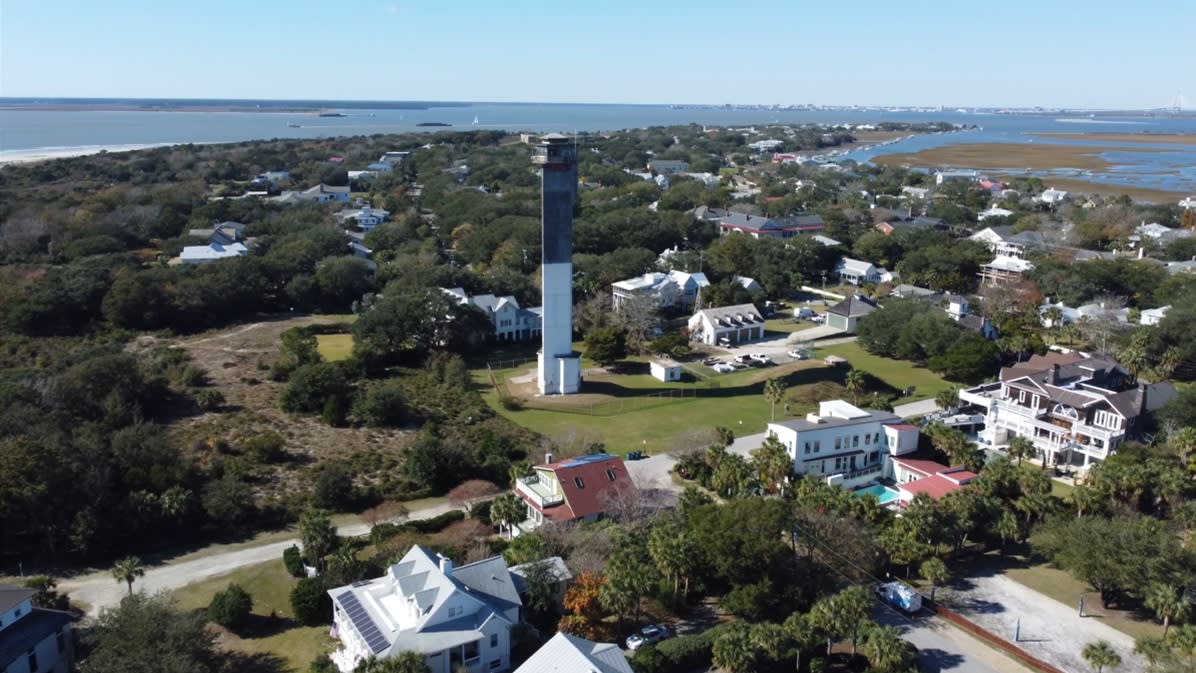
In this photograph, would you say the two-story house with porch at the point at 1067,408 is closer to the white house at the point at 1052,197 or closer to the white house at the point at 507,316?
the white house at the point at 507,316

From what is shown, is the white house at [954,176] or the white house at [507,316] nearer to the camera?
the white house at [507,316]

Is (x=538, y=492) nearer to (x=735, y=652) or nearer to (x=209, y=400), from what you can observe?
(x=735, y=652)

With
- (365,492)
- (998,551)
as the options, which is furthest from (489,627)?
(998,551)

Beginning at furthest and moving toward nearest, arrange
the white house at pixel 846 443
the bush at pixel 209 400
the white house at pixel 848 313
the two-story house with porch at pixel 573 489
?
the white house at pixel 848 313 → the bush at pixel 209 400 → the white house at pixel 846 443 → the two-story house with porch at pixel 573 489

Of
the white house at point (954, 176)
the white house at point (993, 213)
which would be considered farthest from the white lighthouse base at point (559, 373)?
the white house at point (954, 176)

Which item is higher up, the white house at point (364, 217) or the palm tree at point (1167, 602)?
the white house at point (364, 217)

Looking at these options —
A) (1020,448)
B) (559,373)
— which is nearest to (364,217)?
(559,373)
